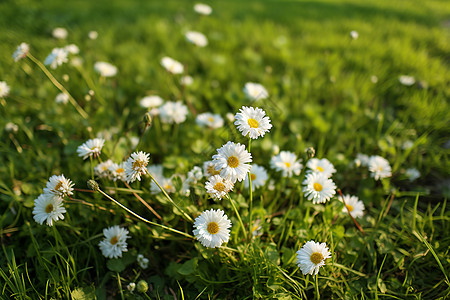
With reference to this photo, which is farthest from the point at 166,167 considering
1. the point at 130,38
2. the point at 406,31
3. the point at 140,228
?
the point at 406,31

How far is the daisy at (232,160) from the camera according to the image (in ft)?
3.06

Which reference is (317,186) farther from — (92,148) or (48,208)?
(48,208)

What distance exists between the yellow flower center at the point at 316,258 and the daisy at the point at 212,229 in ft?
1.04

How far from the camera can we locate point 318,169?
1415 millimetres

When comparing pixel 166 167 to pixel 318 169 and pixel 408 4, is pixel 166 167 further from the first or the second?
pixel 408 4

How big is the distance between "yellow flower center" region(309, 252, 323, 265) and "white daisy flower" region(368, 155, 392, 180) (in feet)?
2.33

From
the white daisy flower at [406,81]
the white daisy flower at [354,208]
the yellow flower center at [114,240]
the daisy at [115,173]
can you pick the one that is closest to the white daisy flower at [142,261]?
the yellow flower center at [114,240]

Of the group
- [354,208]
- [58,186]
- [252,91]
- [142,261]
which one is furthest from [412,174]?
[58,186]

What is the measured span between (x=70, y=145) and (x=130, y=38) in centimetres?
186

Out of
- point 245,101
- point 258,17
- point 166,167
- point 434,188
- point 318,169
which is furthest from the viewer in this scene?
point 258,17

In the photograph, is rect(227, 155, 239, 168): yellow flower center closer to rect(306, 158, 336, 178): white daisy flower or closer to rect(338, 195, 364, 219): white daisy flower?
rect(306, 158, 336, 178): white daisy flower

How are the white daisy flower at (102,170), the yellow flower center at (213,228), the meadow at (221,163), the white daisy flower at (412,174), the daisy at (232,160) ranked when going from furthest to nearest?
the white daisy flower at (412,174) < the white daisy flower at (102,170) < the meadow at (221,163) < the yellow flower center at (213,228) < the daisy at (232,160)

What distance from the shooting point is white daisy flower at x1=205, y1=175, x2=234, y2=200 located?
965 millimetres

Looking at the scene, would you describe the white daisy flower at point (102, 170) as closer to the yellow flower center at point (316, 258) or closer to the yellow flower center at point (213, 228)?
the yellow flower center at point (213, 228)
